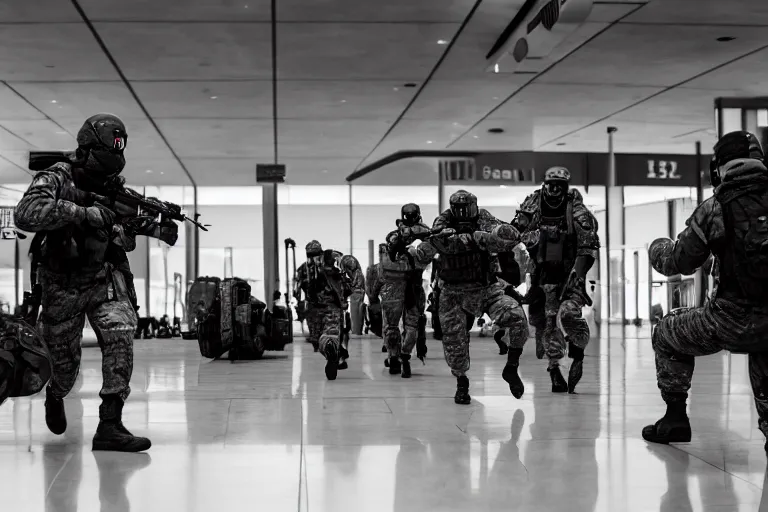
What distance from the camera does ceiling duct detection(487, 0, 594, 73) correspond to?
911 cm

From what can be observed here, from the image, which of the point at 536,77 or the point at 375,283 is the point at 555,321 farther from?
the point at 536,77

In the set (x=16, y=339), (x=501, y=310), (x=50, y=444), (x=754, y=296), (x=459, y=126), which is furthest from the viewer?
(x=459, y=126)

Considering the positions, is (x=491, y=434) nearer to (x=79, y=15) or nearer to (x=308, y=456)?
(x=308, y=456)

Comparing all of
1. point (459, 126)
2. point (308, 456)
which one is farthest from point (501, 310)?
point (459, 126)

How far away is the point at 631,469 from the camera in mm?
4957

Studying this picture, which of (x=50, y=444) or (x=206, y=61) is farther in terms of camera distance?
(x=206, y=61)

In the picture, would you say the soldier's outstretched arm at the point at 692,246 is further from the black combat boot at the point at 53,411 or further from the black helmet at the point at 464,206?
the black combat boot at the point at 53,411

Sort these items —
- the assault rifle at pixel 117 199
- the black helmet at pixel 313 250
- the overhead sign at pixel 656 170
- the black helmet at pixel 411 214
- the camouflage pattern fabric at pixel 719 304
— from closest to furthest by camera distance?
the camouflage pattern fabric at pixel 719 304 < the assault rifle at pixel 117 199 < the black helmet at pixel 411 214 < the black helmet at pixel 313 250 < the overhead sign at pixel 656 170

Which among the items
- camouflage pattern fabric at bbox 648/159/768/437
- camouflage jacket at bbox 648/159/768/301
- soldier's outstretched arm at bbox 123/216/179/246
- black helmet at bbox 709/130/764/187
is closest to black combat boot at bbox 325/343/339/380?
soldier's outstretched arm at bbox 123/216/179/246

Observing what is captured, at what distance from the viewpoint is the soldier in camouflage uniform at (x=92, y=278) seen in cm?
561

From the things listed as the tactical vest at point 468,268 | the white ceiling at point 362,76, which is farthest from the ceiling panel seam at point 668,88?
the tactical vest at point 468,268

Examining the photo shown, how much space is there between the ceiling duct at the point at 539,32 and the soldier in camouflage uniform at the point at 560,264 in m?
1.50

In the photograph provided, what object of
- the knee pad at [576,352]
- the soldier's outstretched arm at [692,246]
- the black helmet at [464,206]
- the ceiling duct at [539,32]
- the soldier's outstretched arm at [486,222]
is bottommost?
the knee pad at [576,352]

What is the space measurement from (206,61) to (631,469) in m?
9.27
